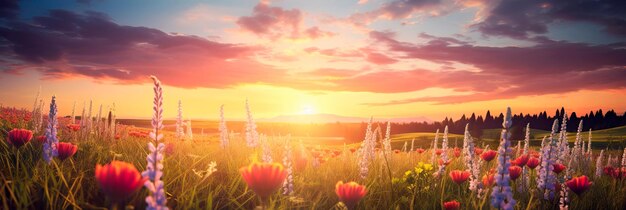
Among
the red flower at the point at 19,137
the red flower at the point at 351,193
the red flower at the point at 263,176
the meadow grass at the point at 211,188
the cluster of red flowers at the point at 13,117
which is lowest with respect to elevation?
the meadow grass at the point at 211,188

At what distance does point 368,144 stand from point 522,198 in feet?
7.54

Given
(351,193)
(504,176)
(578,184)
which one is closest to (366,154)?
(578,184)

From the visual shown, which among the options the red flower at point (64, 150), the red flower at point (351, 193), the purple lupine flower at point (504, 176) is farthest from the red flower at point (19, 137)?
the purple lupine flower at point (504, 176)

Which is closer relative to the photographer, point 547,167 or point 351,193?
point 351,193

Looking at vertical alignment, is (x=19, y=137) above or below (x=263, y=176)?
above

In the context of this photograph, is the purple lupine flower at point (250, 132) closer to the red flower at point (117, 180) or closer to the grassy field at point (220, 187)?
the grassy field at point (220, 187)

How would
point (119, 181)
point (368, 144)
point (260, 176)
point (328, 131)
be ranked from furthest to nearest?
point (328, 131) → point (368, 144) → point (260, 176) → point (119, 181)

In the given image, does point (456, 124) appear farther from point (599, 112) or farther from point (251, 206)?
point (251, 206)

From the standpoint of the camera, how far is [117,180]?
1845 millimetres

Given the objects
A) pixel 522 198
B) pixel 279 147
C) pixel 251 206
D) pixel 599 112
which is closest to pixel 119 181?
pixel 251 206

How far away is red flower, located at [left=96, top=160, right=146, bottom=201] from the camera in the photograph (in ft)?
6.00

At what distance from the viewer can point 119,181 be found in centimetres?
185

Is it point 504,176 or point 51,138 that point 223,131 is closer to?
point 51,138

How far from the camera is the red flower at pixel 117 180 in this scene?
6.00 ft
